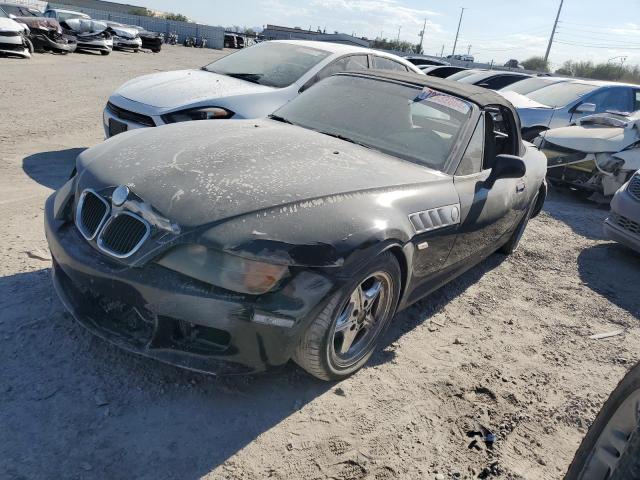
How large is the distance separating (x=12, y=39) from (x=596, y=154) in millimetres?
14865

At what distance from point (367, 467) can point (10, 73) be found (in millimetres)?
12477

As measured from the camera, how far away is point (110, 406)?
233 cm

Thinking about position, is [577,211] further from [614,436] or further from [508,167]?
[614,436]

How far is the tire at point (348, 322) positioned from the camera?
2371 mm

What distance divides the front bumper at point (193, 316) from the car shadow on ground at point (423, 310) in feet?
3.04

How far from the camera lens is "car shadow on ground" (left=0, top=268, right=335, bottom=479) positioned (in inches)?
80.9

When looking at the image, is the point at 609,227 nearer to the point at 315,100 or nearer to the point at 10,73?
the point at 315,100

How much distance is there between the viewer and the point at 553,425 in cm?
276

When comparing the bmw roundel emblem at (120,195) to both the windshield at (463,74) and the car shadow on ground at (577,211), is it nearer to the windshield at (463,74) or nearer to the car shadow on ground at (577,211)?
the car shadow on ground at (577,211)

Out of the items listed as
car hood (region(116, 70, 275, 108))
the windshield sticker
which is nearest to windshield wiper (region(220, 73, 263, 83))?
car hood (region(116, 70, 275, 108))

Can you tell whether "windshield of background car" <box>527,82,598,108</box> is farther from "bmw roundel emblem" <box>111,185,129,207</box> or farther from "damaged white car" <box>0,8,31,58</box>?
"damaged white car" <box>0,8,31,58</box>

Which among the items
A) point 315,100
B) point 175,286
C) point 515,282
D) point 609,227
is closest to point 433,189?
point 315,100

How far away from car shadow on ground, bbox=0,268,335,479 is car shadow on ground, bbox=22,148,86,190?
233cm

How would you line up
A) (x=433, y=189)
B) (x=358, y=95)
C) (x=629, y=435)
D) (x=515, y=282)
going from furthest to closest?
(x=515, y=282)
(x=358, y=95)
(x=433, y=189)
(x=629, y=435)
